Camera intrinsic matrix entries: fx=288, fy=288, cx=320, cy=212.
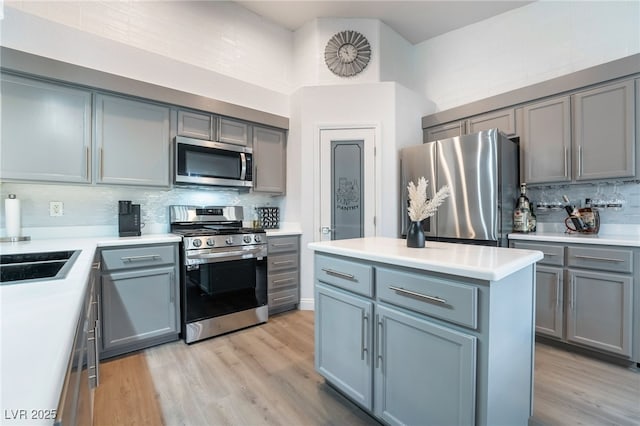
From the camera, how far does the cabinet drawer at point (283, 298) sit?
3.16 metres

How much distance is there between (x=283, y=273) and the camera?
3.26m

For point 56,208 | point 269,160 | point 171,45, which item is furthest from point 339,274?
point 171,45

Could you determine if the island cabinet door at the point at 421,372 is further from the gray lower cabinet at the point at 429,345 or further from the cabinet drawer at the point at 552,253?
the cabinet drawer at the point at 552,253

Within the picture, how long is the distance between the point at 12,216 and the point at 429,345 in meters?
3.00

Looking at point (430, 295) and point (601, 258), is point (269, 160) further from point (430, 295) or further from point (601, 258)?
point (601, 258)

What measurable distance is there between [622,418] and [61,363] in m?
2.59

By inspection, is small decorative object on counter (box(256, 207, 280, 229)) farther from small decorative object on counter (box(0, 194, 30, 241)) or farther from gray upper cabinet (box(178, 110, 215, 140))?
small decorative object on counter (box(0, 194, 30, 241))

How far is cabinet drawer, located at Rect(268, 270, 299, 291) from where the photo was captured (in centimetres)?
316

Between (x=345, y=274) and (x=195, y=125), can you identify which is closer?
(x=345, y=274)

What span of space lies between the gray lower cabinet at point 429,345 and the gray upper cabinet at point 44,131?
231 cm

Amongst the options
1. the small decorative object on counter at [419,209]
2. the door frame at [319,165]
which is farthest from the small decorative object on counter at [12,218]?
the small decorative object on counter at [419,209]

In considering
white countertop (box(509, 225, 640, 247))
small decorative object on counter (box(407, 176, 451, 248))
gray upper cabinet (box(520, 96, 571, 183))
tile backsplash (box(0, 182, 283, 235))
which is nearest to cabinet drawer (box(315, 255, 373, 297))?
small decorative object on counter (box(407, 176, 451, 248))

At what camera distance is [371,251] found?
5.09 ft

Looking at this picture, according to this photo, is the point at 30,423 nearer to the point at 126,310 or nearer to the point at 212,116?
the point at 126,310
